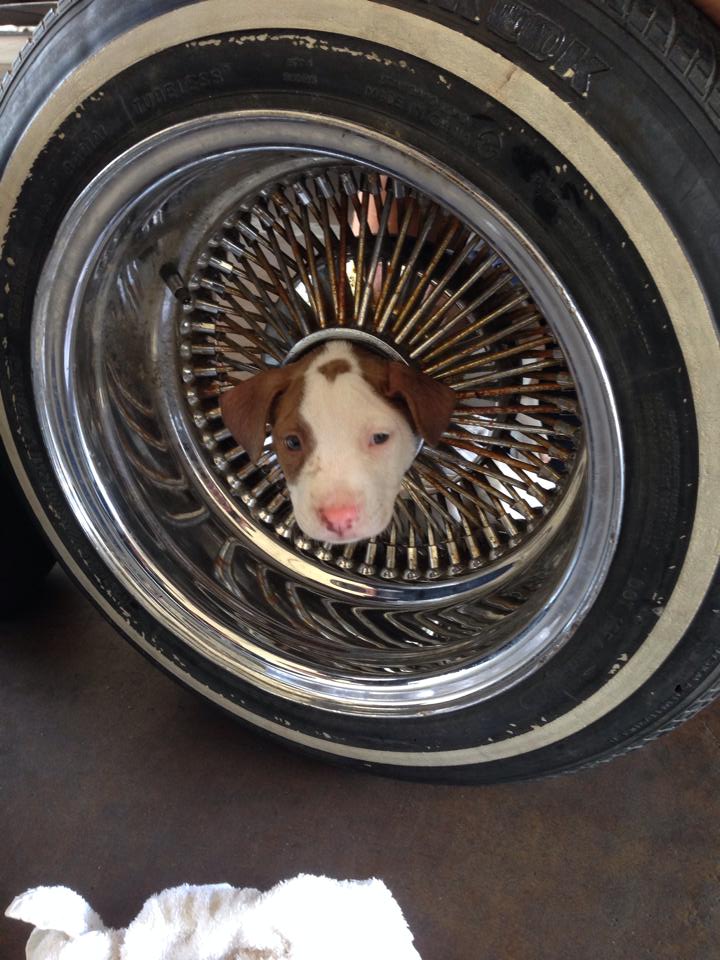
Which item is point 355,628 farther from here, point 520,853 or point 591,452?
point 591,452

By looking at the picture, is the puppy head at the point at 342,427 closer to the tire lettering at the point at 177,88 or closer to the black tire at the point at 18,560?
the tire lettering at the point at 177,88

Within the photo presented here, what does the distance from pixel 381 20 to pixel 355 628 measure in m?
0.76

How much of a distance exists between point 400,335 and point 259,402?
0.64ft

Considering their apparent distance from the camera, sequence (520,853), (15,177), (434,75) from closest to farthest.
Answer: (434,75) → (15,177) → (520,853)

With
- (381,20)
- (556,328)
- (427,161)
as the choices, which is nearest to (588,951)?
(556,328)

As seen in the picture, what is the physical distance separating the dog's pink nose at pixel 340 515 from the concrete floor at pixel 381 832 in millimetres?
437

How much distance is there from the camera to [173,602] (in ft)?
3.74

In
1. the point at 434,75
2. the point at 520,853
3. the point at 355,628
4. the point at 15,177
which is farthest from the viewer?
the point at 355,628

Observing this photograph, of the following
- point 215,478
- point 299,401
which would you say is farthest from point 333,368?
point 215,478

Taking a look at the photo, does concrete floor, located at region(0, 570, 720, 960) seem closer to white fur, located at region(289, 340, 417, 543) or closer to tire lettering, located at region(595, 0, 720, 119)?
white fur, located at region(289, 340, 417, 543)

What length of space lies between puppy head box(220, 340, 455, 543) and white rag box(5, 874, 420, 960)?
1.38 ft

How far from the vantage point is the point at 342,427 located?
962 mm

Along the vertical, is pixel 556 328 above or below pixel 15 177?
above

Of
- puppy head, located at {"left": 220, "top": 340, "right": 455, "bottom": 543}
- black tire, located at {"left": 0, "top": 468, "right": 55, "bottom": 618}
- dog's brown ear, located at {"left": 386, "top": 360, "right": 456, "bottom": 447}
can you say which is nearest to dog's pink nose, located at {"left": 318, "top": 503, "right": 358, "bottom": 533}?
puppy head, located at {"left": 220, "top": 340, "right": 455, "bottom": 543}
